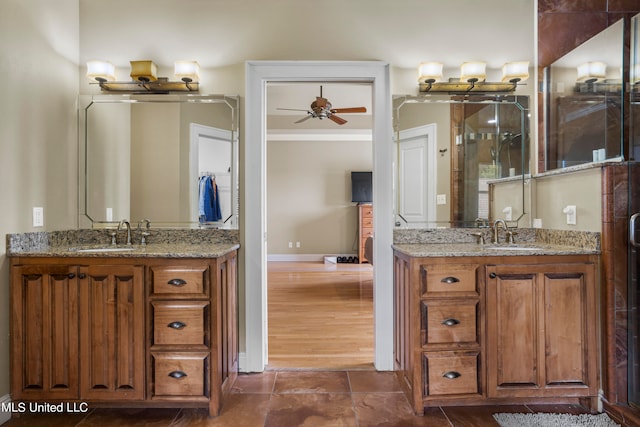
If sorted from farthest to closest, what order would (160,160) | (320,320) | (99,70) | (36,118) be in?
1. (320,320)
2. (160,160)
3. (99,70)
4. (36,118)

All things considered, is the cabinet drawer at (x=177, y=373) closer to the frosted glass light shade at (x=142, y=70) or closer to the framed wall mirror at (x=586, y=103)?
the frosted glass light shade at (x=142, y=70)

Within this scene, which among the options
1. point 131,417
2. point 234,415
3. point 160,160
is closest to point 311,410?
point 234,415

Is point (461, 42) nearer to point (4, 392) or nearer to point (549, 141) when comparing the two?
point (549, 141)

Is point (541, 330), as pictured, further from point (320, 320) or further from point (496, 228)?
point (320, 320)

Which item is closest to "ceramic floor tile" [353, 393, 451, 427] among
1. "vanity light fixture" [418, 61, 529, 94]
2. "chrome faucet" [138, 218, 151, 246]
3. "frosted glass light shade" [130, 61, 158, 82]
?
"chrome faucet" [138, 218, 151, 246]

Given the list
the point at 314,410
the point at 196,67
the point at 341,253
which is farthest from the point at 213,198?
the point at 341,253

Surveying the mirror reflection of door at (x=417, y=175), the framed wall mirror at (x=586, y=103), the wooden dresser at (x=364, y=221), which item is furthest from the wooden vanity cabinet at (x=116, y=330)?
the wooden dresser at (x=364, y=221)

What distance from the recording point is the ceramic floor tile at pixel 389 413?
195 centimetres

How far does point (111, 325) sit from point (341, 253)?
603 cm

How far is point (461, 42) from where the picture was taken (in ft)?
8.73

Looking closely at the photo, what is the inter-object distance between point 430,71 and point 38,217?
2.80 m

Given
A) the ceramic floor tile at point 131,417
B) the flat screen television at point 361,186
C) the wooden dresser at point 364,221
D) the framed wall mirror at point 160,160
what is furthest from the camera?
the flat screen television at point 361,186

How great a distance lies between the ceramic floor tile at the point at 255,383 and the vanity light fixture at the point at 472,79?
237 cm

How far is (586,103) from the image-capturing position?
7.63 ft
